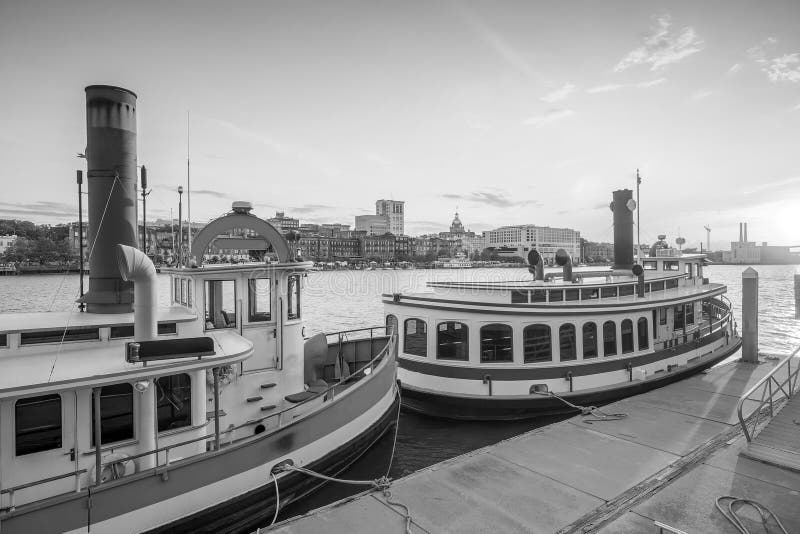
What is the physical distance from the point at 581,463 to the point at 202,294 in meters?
8.34

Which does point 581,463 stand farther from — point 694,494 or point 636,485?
point 694,494

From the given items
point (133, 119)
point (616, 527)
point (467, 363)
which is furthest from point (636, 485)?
point (133, 119)

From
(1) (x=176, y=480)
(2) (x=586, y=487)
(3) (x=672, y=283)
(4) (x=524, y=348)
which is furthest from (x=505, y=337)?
(3) (x=672, y=283)

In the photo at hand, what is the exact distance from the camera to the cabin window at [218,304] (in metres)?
10.0

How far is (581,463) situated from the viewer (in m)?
8.23

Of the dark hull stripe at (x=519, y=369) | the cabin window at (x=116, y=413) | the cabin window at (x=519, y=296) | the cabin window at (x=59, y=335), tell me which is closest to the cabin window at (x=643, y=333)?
the dark hull stripe at (x=519, y=369)

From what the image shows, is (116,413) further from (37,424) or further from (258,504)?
(258,504)

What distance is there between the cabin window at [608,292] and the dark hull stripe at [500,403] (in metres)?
3.00

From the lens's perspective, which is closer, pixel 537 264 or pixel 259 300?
pixel 259 300

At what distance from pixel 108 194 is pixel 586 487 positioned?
10647 mm

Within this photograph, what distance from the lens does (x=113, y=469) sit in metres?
6.71

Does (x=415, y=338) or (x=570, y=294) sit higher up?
(x=570, y=294)

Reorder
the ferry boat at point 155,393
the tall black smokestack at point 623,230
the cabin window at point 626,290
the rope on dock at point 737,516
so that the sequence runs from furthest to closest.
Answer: the tall black smokestack at point 623,230 < the cabin window at point 626,290 < the ferry boat at point 155,393 < the rope on dock at point 737,516

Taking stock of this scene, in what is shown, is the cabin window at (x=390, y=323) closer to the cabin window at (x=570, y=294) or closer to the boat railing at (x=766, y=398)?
the cabin window at (x=570, y=294)
